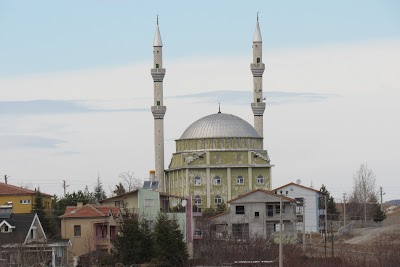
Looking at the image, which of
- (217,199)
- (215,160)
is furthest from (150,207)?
(215,160)

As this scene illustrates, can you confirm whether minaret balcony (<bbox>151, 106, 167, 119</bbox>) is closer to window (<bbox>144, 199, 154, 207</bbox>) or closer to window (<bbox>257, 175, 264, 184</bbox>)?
window (<bbox>257, 175, 264, 184</bbox>)

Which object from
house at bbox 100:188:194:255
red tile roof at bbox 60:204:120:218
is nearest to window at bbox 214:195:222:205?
house at bbox 100:188:194:255

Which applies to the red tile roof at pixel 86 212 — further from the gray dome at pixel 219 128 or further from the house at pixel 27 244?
the gray dome at pixel 219 128

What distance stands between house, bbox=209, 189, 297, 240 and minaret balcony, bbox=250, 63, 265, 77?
3095cm

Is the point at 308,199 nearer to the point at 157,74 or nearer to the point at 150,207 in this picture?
the point at 150,207

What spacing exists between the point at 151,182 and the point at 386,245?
1217cm

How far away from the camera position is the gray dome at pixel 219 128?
101688 millimetres

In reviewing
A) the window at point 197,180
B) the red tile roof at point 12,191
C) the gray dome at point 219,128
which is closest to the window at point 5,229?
the red tile roof at point 12,191

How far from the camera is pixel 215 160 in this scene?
333ft

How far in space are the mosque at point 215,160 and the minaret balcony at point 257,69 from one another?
16.6 feet

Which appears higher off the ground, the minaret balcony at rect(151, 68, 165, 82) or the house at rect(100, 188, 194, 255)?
the minaret balcony at rect(151, 68, 165, 82)

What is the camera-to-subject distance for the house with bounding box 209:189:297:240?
7456cm

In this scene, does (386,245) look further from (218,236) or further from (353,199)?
(353,199)

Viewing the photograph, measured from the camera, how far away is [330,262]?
54688mm
